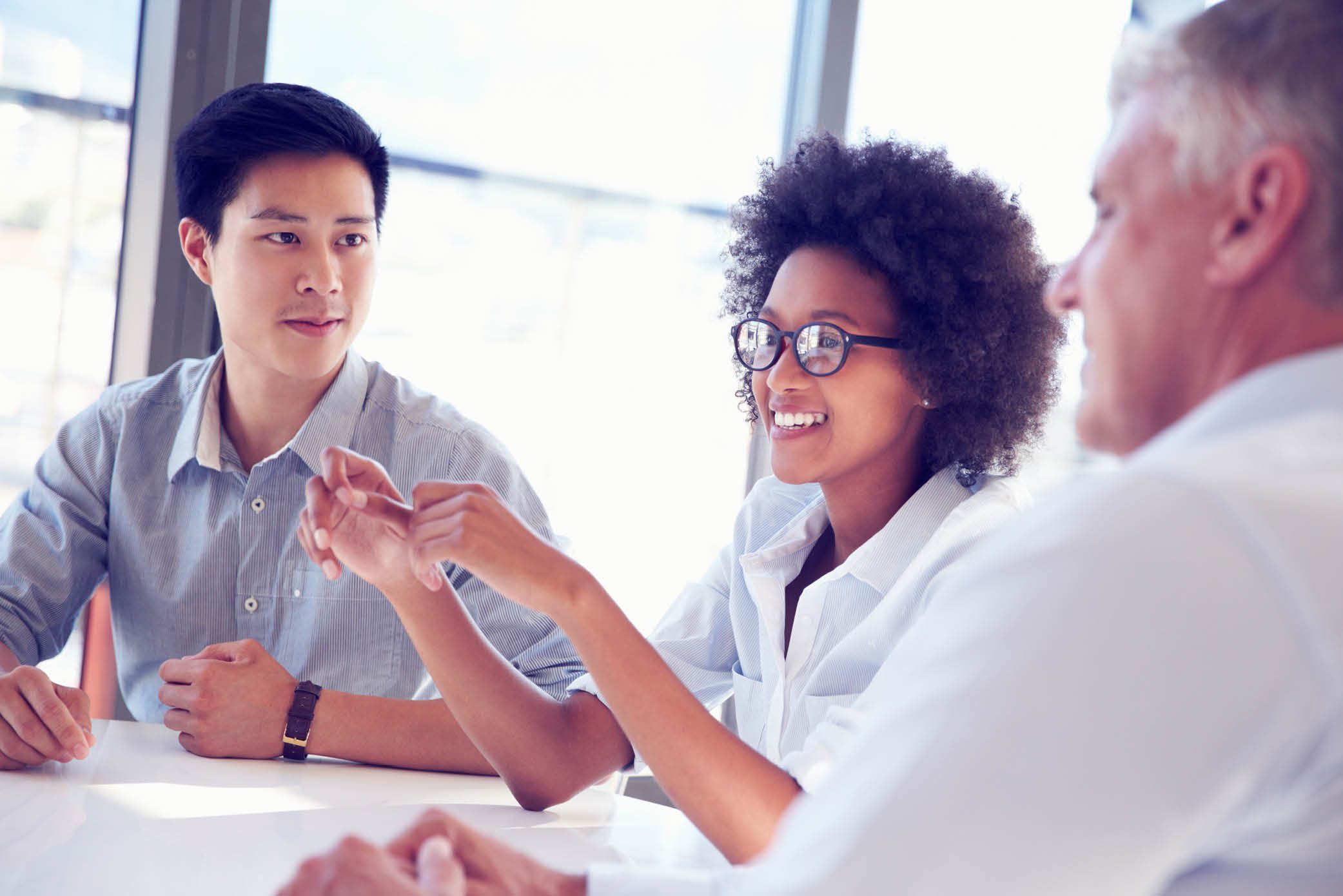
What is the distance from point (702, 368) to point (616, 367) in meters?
0.27

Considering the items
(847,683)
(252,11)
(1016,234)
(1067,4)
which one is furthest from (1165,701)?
(1067,4)

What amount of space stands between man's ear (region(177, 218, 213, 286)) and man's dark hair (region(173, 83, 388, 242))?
0.02 m

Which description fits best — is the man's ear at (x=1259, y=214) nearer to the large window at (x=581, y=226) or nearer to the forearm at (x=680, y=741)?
the forearm at (x=680, y=741)

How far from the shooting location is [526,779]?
1472 mm

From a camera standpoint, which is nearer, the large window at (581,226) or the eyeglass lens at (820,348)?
the eyeglass lens at (820,348)

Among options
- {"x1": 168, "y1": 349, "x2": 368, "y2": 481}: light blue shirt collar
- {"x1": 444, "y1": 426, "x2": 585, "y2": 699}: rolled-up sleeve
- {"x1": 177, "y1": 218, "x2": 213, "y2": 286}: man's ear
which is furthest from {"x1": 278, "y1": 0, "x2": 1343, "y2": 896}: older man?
{"x1": 177, "y1": 218, "x2": 213, "y2": 286}: man's ear

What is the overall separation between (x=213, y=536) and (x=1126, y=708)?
172 cm

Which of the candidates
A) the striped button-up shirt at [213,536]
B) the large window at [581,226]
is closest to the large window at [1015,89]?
the large window at [581,226]

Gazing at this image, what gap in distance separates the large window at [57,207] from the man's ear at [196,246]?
65 cm

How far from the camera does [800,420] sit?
1.74 meters

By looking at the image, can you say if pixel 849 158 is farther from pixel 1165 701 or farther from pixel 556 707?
pixel 1165 701

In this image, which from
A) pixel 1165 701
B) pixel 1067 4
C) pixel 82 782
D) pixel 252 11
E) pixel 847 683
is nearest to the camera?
pixel 1165 701

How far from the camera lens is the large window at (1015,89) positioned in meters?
3.46

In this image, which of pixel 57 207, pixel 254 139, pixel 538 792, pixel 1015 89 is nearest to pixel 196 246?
pixel 254 139
